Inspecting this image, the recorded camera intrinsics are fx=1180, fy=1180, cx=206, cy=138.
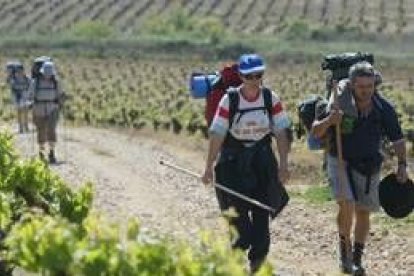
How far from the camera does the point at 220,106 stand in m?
8.45

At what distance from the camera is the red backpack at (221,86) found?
914 cm

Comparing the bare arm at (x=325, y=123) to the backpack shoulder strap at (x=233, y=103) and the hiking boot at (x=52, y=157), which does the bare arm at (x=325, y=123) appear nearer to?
the backpack shoulder strap at (x=233, y=103)

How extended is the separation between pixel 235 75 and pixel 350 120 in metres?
0.98

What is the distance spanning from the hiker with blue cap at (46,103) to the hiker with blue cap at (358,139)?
856cm

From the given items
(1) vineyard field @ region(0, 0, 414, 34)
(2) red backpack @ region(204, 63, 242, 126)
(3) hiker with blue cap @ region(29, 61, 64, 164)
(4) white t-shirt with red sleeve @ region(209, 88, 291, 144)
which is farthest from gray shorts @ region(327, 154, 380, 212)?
(1) vineyard field @ region(0, 0, 414, 34)

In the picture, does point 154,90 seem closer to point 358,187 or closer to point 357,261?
point 357,261

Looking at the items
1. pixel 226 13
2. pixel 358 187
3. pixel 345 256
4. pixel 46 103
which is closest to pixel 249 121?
pixel 358 187

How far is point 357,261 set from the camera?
9.40 meters

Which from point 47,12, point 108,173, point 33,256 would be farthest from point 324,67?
point 47,12

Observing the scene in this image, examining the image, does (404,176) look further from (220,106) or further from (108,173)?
(108,173)

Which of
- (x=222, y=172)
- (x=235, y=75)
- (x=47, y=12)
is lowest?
(x=47, y=12)

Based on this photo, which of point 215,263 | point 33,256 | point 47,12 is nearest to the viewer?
point 215,263

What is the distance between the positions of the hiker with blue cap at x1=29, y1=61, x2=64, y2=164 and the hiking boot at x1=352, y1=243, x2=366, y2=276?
8.46 metres

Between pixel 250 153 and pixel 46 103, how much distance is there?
9.33 m
